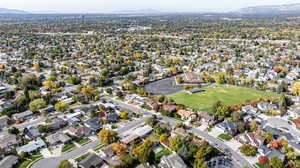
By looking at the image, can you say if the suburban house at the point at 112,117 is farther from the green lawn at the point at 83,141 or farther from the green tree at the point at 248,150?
the green tree at the point at 248,150

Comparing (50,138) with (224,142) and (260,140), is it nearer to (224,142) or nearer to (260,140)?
(224,142)

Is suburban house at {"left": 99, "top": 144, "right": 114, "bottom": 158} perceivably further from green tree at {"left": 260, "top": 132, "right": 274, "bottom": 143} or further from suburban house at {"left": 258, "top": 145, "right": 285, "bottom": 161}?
green tree at {"left": 260, "top": 132, "right": 274, "bottom": 143}

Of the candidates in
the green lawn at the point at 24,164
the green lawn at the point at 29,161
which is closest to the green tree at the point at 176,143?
the green lawn at the point at 29,161

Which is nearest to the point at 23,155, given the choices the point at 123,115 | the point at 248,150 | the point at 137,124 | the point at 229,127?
the point at 123,115

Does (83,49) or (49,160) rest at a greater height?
(83,49)

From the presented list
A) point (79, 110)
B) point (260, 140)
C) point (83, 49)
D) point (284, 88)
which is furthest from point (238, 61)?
point (83, 49)
